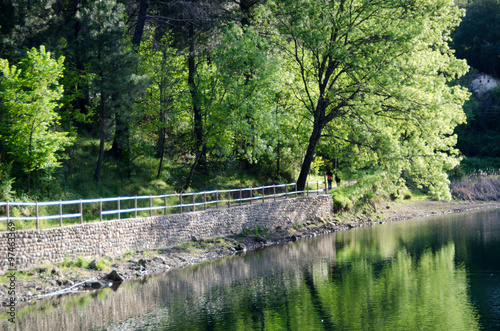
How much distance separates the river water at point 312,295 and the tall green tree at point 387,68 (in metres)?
5.52

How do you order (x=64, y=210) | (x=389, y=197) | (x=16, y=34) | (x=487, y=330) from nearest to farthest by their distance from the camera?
(x=487, y=330) < (x=64, y=210) < (x=16, y=34) < (x=389, y=197)

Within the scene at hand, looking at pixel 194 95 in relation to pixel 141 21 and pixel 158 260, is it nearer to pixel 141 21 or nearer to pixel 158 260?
pixel 141 21

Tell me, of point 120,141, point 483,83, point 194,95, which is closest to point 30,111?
point 120,141

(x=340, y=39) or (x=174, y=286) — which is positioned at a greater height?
(x=340, y=39)

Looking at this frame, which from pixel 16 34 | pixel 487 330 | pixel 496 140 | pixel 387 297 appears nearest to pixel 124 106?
pixel 16 34

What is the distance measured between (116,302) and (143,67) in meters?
15.5

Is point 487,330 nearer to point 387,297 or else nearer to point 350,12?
point 387,297

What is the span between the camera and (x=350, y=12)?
2764 centimetres

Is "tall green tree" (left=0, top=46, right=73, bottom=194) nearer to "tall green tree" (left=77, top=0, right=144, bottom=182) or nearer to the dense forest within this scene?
the dense forest

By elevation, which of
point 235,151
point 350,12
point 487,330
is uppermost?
point 350,12

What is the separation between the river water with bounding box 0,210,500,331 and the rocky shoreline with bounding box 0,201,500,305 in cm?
72

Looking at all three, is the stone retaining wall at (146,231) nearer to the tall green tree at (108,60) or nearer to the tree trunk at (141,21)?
the tall green tree at (108,60)

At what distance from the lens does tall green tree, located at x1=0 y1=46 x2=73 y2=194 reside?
21.2 m

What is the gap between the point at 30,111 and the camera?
69.6 ft
